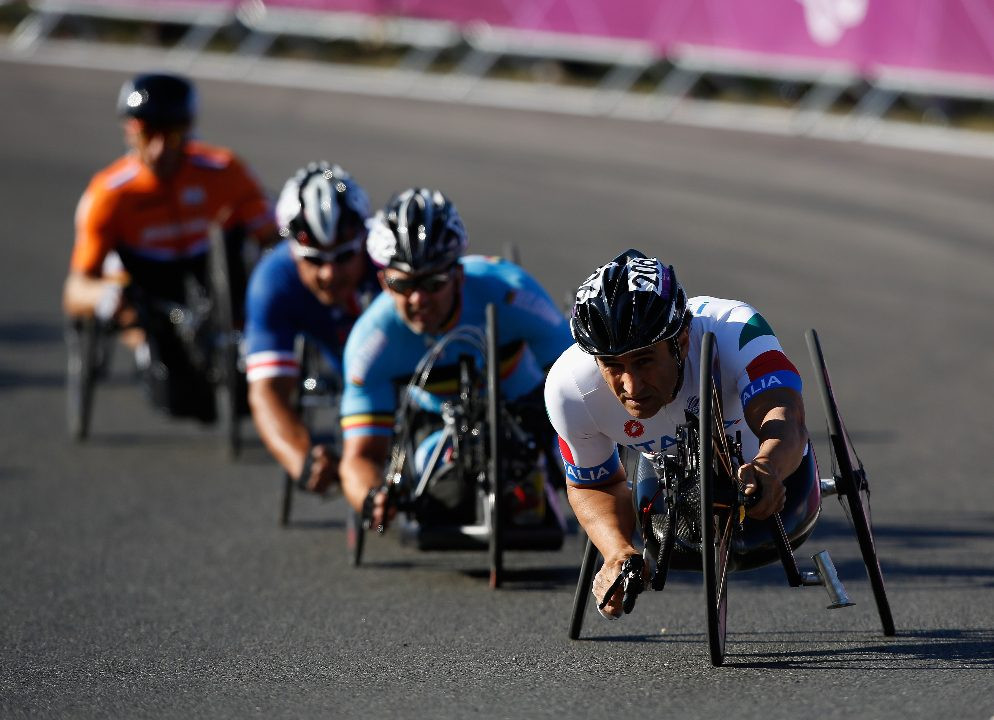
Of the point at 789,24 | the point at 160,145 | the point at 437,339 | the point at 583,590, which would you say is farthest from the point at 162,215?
the point at 789,24

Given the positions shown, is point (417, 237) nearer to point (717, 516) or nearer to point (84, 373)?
point (717, 516)

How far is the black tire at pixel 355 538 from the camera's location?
6.88 m

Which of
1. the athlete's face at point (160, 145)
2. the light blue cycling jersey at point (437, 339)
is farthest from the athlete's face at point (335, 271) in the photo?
the athlete's face at point (160, 145)

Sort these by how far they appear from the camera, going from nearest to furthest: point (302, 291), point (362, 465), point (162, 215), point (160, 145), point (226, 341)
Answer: point (362, 465)
point (302, 291)
point (226, 341)
point (160, 145)
point (162, 215)

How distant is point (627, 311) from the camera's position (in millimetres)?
4707

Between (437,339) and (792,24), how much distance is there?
1017cm

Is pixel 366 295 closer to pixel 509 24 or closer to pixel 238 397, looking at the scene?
pixel 238 397

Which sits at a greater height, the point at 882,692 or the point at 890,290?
the point at 890,290

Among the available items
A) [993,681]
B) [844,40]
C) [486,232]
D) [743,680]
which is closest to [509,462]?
[743,680]

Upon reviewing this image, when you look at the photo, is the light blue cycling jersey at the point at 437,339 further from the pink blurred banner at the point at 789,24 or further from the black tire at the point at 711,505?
the pink blurred banner at the point at 789,24

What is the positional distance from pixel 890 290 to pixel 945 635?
674 centimetres

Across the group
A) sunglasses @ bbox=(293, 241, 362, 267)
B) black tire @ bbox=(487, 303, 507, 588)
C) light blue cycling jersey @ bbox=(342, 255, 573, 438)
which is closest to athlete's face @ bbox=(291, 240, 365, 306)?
sunglasses @ bbox=(293, 241, 362, 267)

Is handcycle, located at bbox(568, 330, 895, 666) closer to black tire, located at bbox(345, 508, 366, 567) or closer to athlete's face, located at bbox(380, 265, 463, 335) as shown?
athlete's face, located at bbox(380, 265, 463, 335)

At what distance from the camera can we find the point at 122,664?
5.72 metres
